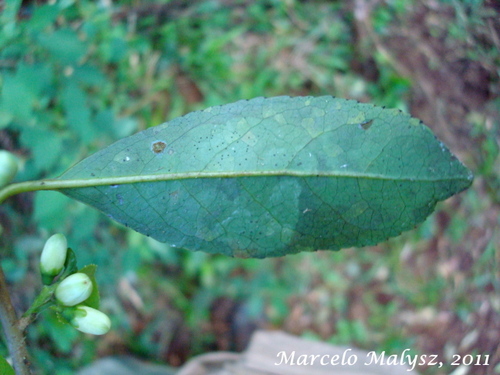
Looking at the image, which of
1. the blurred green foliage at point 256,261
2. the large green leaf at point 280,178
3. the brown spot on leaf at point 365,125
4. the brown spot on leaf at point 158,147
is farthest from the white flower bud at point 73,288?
the blurred green foliage at point 256,261

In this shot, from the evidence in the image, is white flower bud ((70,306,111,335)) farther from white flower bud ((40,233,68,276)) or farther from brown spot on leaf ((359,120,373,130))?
brown spot on leaf ((359,120,373,130))

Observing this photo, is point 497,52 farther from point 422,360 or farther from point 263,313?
point 263,313

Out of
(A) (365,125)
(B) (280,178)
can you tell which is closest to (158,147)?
(B) (280,178)

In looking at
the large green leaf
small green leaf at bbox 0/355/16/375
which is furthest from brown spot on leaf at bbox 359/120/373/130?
small green leaf at bbox 0/355/16/375

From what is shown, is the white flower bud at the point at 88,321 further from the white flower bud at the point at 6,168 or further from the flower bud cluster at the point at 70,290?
the white flower bud at the point at 6,168

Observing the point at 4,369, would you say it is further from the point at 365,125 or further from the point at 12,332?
the point at 365,125
